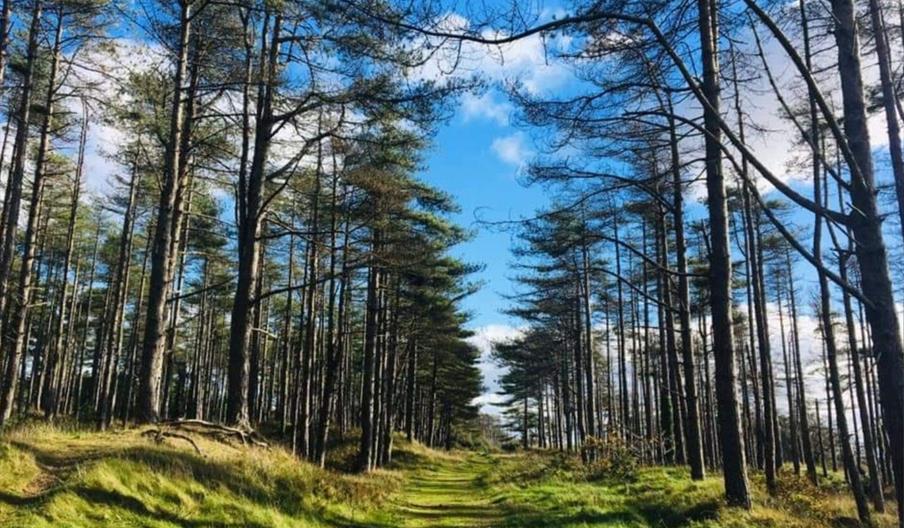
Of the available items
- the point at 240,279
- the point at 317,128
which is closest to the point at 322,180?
the point at 317,128

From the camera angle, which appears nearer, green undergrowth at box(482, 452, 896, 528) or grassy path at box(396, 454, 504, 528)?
green undergrowth at box(482, 452, 896, 528)

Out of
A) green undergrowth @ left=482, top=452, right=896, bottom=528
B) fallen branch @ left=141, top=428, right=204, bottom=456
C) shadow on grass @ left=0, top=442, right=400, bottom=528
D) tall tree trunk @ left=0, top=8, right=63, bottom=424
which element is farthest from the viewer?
tall tree trunk @ left=0, top=8, right=63, bottom=424

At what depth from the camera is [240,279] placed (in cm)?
1164

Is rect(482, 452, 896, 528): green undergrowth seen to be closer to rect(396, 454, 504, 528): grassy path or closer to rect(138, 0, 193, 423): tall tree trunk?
rect(396, 454, 504, 528): grassy path

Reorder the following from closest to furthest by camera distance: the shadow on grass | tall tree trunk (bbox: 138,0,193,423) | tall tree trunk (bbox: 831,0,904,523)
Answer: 1. tall tree trunk (bbox: 831,0,904,523)
2. the shadow on grass
3. tall tree trunk (bbox: 138,0,193,423)

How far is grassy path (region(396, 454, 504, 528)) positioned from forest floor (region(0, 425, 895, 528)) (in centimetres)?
5

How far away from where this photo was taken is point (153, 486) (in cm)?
696

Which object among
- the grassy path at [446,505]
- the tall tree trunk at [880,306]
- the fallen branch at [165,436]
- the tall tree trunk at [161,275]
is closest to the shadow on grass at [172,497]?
the fallen branch at [165,436]

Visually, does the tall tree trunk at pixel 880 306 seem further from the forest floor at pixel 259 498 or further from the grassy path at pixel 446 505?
the grassy path at pixel 446 505

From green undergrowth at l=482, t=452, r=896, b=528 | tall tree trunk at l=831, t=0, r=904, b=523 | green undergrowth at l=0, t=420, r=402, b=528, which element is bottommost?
green undergrowth at l=482, t=452, r=896, b=528

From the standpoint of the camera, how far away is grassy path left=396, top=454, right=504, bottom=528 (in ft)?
35.0

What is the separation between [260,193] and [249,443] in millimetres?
4760

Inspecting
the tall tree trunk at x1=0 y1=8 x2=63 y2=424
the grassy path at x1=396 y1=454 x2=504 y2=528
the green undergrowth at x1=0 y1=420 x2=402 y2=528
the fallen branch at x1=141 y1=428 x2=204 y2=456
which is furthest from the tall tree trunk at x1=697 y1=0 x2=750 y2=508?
the tall tree trunk at x1=0 y1=8 x2=63 y2=424

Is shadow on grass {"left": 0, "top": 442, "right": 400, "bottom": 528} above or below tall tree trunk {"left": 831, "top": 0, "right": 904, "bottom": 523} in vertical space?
below
